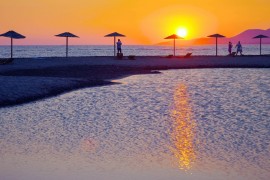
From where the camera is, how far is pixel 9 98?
57.5ft

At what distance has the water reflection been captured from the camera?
9070 millimetres

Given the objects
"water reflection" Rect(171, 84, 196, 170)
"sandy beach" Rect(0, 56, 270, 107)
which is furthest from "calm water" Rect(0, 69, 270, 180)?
"sandy beach" Rect(0, 56, 270, 107)

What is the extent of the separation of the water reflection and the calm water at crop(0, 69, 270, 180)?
0.06 feet

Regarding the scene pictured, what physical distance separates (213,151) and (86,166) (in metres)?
2.75

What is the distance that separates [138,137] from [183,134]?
3.83 ft

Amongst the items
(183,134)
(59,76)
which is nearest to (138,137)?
(183,134)

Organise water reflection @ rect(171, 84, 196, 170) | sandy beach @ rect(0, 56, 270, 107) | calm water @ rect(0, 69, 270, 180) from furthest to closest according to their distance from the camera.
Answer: sandy beach @ rect(0, 56, 270, 107)
water reflection @ rect(171, 84, 196, 170)
calm water @ rect(0, 69, 270, 180)

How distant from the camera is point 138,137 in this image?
444 inches

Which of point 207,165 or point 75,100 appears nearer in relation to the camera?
point 207,165

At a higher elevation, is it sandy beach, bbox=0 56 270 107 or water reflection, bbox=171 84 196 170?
sandy beach, bbox=0 56 270 107

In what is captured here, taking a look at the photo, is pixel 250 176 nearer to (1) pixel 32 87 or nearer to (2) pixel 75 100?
(2) pixel 75 100

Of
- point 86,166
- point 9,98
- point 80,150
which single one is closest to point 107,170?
point 86,166

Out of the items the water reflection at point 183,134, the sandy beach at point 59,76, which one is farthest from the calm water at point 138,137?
the sandy beach at point 59,76

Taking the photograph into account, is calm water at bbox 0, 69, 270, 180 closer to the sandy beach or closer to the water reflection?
the water reflection
